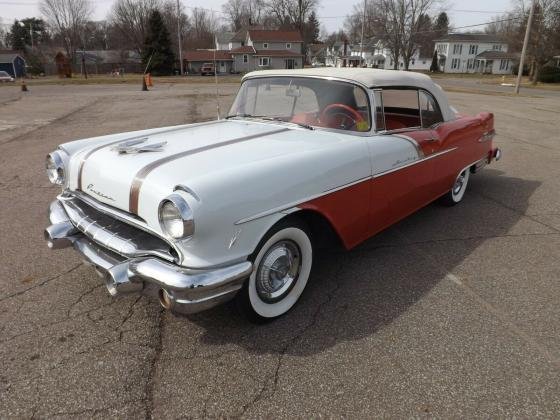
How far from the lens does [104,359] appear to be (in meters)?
2.37

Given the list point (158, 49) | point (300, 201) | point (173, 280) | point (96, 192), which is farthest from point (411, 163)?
point (158, 49)

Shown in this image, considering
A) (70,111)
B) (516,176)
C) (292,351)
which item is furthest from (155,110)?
(292,351)

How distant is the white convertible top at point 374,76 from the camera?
343cm

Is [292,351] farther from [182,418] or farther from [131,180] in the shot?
[131,180]

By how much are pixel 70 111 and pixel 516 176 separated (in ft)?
46.2

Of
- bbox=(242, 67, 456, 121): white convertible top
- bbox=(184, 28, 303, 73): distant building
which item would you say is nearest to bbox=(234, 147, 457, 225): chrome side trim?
bbox=(242, 67, 456, 121): white convertible top

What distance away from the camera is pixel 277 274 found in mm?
2691

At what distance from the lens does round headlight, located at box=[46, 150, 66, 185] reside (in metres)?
3.12

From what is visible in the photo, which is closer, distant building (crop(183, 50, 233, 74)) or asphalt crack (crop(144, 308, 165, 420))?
asphalt crack (crop(144, 308, 165, 420))

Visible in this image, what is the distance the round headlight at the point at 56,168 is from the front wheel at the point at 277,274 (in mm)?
1716

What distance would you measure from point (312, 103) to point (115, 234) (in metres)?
1.88

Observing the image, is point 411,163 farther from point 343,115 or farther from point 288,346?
point 288,346

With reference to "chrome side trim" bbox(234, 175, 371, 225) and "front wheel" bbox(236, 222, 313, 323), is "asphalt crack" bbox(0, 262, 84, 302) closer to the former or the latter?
"front wheel" bbox(236, 222, 313, 323)

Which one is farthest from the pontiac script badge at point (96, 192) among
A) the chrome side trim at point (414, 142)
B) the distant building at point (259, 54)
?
the distant building at point (259, 54)
